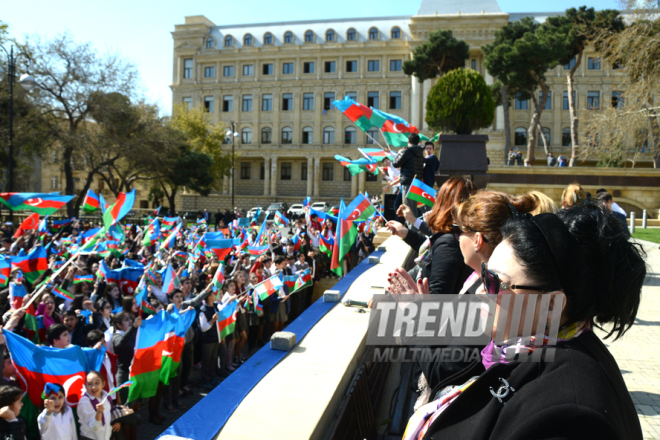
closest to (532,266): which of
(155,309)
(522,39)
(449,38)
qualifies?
(155,309)

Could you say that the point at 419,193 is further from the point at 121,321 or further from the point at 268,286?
the point at 121,321

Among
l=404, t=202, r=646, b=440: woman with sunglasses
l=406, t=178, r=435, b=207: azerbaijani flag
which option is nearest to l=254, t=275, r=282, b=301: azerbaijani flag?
l=406, t=178, r=435, b=207: azerbaijani flag

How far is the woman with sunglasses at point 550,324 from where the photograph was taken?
1.25 metres

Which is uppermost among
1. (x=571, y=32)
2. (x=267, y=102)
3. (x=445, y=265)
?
(x=267, y=102)

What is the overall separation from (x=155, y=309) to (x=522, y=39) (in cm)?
3275

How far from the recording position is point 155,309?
26.8ft

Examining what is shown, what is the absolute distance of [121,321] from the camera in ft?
22.1

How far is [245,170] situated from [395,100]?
20926mm

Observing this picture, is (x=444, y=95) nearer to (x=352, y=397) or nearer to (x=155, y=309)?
(x=155, y=309)

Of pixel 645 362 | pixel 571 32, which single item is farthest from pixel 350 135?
pixel 645 362

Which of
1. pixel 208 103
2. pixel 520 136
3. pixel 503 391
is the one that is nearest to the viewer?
pixel 503 391

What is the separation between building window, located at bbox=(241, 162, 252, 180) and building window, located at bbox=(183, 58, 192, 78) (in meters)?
13.6

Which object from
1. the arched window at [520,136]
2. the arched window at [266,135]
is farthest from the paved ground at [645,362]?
the arched window at [266,135]

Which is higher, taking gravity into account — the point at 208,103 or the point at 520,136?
the point at 208,103
